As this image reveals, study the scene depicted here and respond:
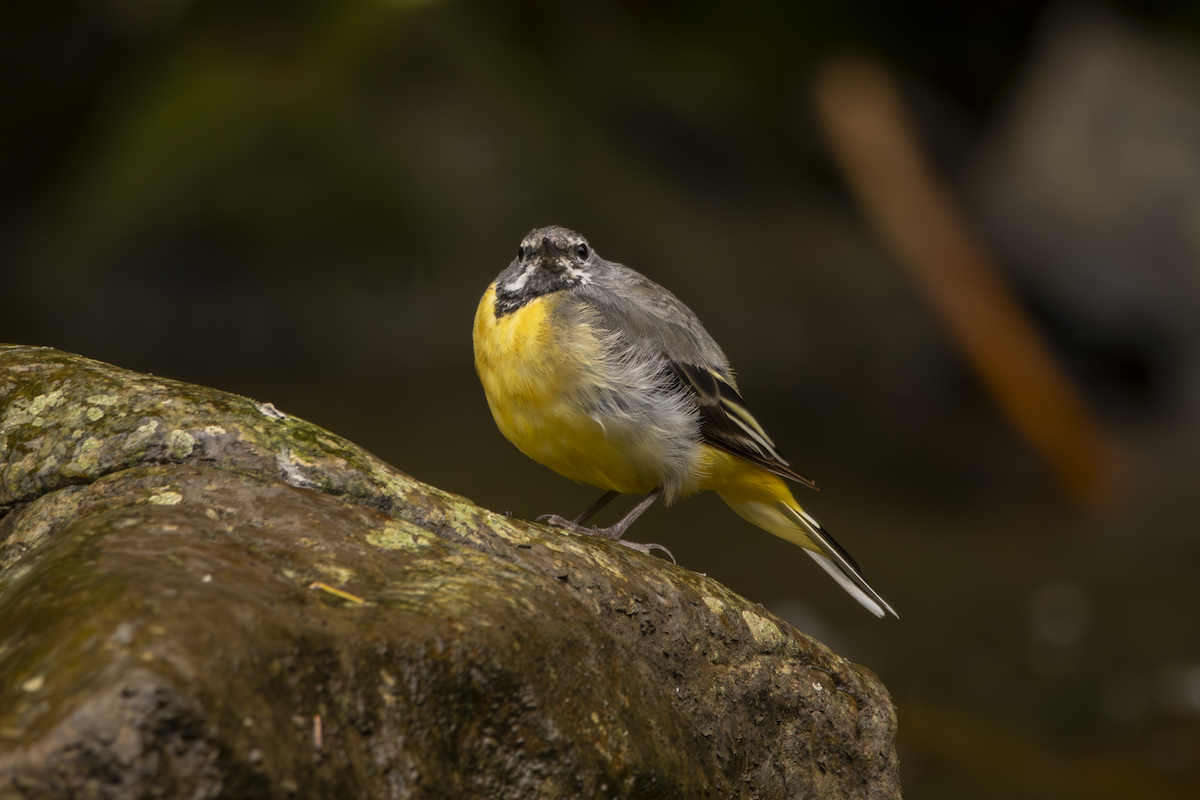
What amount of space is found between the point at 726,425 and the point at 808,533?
0.91 metres

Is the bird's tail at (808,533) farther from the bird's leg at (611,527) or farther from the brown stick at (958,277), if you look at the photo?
the brown stick at (958,277)

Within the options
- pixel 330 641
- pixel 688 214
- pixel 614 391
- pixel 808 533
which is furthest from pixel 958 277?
pixel 330 641

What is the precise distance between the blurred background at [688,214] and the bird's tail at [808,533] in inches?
213

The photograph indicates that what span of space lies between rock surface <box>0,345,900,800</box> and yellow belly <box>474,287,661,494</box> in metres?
0.80

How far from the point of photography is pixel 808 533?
236 inches

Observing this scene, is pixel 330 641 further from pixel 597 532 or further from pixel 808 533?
pixel 808 533

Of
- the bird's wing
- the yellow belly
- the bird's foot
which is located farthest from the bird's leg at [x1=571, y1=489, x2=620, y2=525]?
the bird's wing

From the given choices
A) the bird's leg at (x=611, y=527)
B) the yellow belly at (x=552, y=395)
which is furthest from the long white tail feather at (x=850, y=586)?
the yellow belly at (x=552, y=395)

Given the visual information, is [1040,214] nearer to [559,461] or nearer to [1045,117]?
[1045,117]

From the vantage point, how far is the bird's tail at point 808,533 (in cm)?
591

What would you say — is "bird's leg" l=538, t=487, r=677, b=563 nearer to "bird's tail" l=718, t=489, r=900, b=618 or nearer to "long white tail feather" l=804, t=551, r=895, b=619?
"bird's tail" l=718, t=489, r=900, b=618

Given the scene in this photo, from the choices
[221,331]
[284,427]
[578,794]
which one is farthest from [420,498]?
[221,331]

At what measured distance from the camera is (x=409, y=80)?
1437 cm

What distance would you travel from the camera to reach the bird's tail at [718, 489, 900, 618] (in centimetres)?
591
